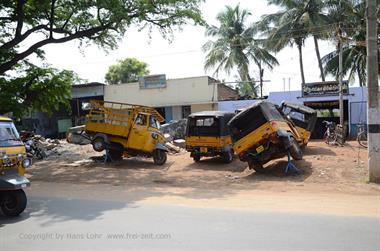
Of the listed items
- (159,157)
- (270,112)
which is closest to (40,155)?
(159,157)

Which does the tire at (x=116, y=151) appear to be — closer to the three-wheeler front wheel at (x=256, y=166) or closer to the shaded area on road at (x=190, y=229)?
the three-wheeler front wheel at (x=256, y=166)

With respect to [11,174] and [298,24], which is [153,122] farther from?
[298,24]

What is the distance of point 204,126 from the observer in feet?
55.6

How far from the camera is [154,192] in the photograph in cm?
1093

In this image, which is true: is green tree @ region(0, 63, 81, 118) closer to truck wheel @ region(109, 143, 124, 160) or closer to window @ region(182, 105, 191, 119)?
truck wheel @ region(109, 143, 124, 160)

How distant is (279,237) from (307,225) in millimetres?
898

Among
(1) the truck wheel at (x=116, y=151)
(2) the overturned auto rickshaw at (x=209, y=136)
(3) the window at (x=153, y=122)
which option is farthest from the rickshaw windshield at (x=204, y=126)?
(1) the truck wheel at (x=116, y=151)

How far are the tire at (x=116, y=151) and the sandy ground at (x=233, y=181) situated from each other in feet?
1.42

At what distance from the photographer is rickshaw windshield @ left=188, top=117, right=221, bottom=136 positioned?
1670 cm

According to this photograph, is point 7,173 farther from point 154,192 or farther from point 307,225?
point 307,225

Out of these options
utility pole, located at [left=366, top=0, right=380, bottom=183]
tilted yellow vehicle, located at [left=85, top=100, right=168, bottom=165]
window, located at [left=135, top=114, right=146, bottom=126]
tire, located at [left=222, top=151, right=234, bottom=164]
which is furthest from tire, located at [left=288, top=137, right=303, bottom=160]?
window, located at [left=135, top=114, right=146, bottom=126]

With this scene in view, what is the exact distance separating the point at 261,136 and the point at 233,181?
1.67 metres

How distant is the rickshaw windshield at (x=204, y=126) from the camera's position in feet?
54.8

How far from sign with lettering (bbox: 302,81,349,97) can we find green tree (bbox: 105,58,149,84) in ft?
98.7
